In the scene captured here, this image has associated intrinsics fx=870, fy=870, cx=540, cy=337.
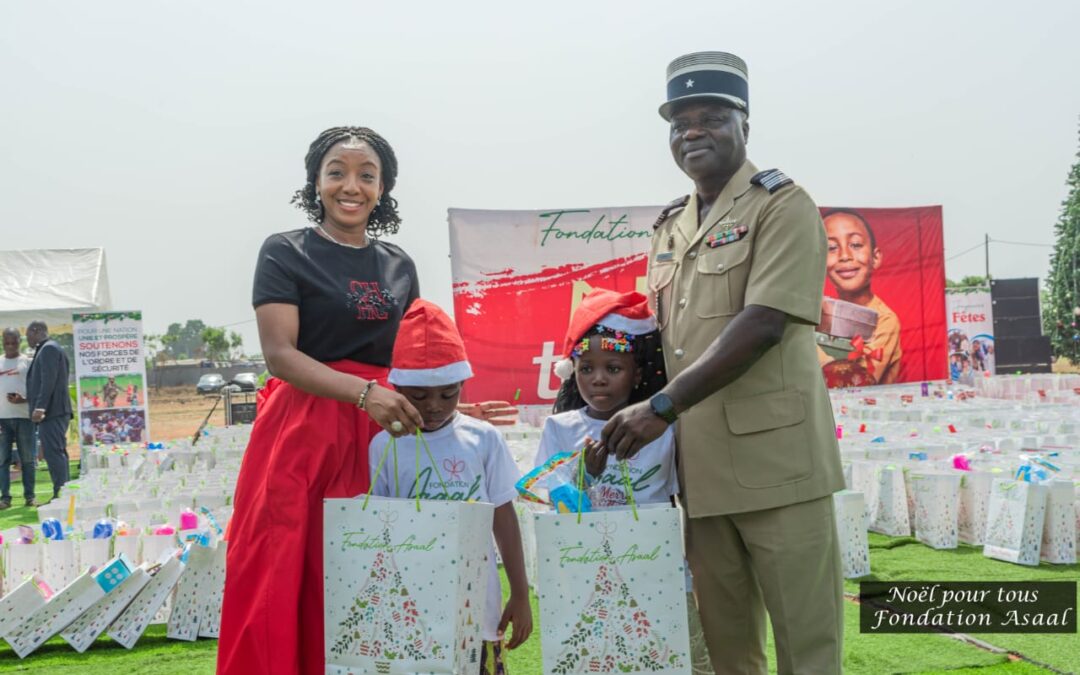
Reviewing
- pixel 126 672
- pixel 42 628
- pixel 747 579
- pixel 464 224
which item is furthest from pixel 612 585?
pixel 464 224

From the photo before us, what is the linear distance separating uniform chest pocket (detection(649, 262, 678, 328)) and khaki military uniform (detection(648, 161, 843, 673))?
11 centimetres

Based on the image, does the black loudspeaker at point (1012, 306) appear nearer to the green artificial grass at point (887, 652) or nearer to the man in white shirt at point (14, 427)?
the green artificial grass at point (887, 652)

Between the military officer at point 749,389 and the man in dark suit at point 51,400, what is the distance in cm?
753

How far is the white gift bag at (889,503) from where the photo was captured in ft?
16.3

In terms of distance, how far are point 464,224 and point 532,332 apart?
4.68ft

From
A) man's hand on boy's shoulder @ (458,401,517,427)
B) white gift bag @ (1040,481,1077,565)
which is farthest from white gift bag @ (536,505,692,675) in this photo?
white gift bag @ (1040,481,1077,565)

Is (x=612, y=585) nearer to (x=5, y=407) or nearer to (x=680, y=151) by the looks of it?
(x=680, y=151)

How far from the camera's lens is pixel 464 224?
378 inches

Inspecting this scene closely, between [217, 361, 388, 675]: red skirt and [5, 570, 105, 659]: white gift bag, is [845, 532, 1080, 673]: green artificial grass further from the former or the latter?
[5, 570, 105, 659]: white gift bag

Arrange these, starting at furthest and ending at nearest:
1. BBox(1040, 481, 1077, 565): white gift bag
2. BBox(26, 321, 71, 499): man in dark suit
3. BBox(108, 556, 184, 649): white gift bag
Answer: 1. BBox(26, 321, 71, 499): man in dark suit
2. BBox(1040, 481, 1077, 565): white gift bag
3. BBox(108, 556, 184, 649): white gift bag

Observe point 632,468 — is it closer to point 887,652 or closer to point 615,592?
point 615,592

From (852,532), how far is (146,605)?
3227mm
